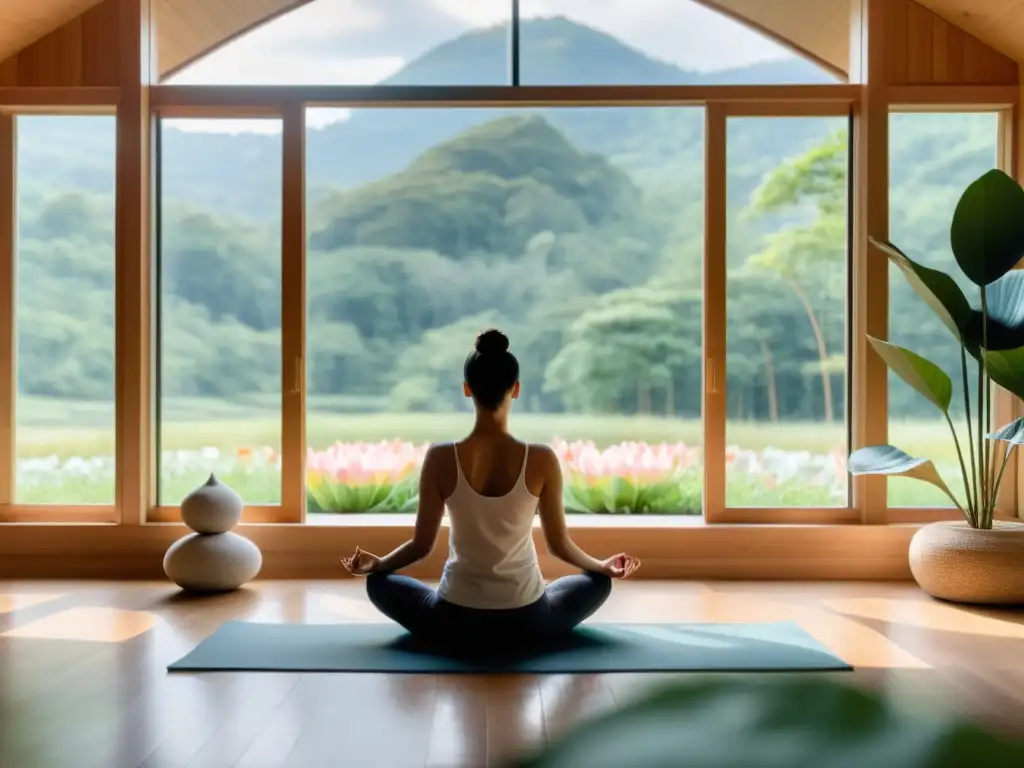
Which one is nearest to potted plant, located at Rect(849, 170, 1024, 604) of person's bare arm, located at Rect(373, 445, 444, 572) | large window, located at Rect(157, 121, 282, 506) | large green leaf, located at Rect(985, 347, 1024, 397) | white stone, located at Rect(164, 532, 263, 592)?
large green leaf, located at Rect(985, 347, 1024, 397)

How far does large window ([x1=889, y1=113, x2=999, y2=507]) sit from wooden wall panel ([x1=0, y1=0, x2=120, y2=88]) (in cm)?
352

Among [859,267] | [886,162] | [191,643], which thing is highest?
[886,162]

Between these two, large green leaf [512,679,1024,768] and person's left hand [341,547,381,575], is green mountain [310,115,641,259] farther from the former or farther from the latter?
large green leaf [512,679,1024,768]

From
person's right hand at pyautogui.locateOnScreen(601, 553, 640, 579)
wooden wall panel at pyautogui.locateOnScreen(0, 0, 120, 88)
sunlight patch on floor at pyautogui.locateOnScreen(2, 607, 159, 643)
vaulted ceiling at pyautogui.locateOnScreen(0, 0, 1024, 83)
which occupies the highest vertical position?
vaulted ceiling at pyautogui.locateOnScreen(0, 0, 1024, 83)

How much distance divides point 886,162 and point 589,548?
2.14 meters

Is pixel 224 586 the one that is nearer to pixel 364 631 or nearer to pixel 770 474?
pixel 364 631

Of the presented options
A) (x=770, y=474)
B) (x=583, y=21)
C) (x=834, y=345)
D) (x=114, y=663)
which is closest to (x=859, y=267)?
(x=834, y=345)

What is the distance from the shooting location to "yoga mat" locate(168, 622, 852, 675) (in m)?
2.72

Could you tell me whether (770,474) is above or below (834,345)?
below

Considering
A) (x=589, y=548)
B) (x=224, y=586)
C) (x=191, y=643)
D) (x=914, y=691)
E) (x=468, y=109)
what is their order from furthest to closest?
(x=468, y=109)
(x=589, y=548)
(x=224, y=586)
(x=191, y=643)
(x=914, y=691)

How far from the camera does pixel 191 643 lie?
3043mm

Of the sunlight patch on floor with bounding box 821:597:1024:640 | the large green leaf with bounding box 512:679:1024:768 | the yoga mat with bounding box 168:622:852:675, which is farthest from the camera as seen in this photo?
the sunlight patch on floor with bounding box 821:597:1024:640

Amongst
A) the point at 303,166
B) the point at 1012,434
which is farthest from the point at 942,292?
the point at 303,166

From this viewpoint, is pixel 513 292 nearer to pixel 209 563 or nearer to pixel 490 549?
pixel 209 563
